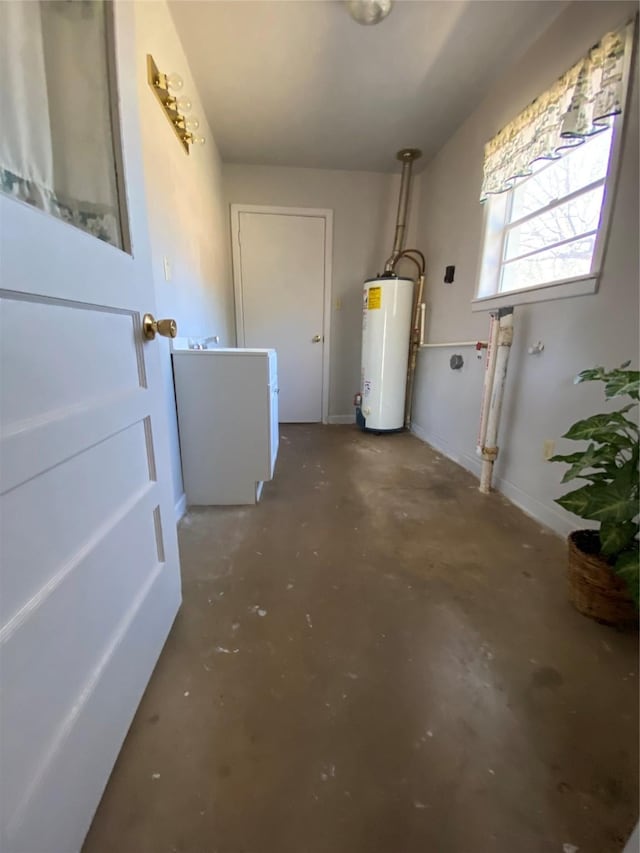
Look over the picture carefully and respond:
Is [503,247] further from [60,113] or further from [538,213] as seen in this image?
[60,113]

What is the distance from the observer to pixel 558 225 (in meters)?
1.76

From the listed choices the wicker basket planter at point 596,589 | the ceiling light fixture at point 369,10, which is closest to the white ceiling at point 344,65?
the ceiling light fixture at point 369,10

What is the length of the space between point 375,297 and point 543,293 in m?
1.48

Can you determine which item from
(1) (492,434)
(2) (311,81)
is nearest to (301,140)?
(2) (311,81)

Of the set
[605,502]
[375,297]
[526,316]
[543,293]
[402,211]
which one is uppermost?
[402,211]

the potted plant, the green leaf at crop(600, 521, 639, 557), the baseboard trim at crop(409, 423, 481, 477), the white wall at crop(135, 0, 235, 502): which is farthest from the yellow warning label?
the green leaf at crop(600, 521, 639, 557)

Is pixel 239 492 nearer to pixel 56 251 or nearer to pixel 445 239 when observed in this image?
pixel 56 251

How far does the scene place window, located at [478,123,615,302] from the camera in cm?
150

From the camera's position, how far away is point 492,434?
79.2 inches

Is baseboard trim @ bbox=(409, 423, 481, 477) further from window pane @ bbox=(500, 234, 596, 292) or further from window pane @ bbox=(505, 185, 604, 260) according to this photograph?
window pane @ bbox=(505, 185, 604, 260)

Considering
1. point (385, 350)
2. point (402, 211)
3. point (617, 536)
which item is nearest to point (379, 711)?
point (617, 536)

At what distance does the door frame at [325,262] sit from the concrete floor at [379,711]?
234 centimetres

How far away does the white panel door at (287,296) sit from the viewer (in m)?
3.20

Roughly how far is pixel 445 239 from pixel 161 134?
213 centimetres
